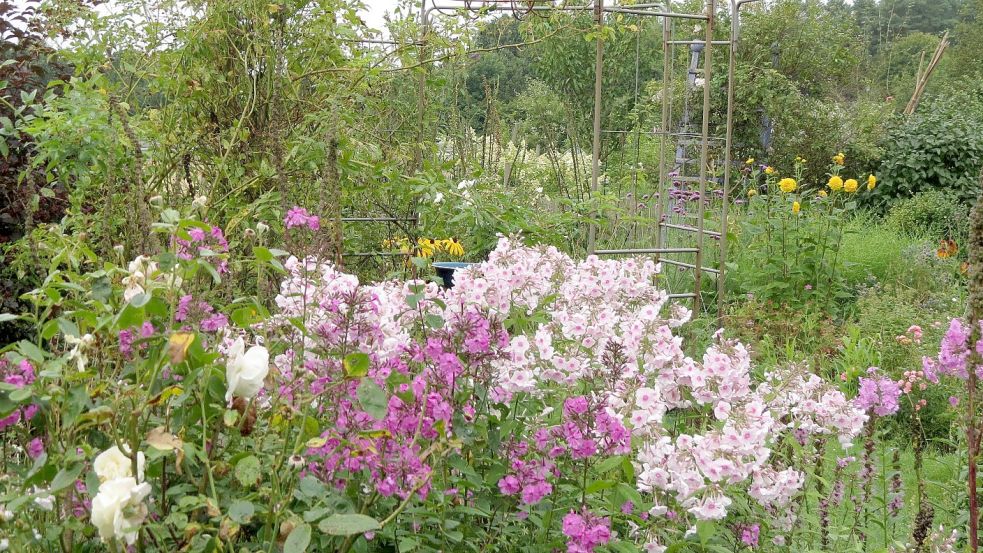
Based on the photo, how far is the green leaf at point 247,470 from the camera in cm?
124

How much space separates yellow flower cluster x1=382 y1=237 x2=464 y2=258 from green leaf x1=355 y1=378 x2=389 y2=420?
3012 millimetres

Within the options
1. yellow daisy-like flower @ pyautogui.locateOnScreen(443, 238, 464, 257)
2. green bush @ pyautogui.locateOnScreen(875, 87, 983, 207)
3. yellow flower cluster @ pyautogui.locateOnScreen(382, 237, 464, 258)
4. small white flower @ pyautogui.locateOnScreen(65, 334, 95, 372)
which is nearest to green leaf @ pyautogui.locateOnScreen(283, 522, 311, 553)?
small white flower @ pyautogui.locateOnScreen(65, 334, 95, 372)

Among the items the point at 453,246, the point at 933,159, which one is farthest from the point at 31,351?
the point at 933,159

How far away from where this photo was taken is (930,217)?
9.08 m

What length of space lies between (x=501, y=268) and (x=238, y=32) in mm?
2354

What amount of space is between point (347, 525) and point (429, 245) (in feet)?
11.5

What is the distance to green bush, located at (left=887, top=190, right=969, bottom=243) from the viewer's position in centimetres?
818

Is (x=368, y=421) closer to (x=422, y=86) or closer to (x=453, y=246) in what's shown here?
(x=453, y=246)

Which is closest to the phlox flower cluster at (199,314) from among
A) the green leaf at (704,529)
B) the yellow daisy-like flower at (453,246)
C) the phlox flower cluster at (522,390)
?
the phlox flower cluster at (522,390)

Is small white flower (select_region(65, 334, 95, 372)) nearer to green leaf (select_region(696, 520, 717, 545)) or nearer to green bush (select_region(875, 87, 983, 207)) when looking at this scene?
green leaf (select_region(696, 520, 717, 545))

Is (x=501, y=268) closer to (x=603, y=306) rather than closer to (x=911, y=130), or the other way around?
(x=603, y=306)

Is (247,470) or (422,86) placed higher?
(422,86)

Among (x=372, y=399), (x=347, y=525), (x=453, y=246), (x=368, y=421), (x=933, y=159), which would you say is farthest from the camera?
(x=933, y=159)

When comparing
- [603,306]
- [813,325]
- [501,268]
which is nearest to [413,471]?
[501,268]
